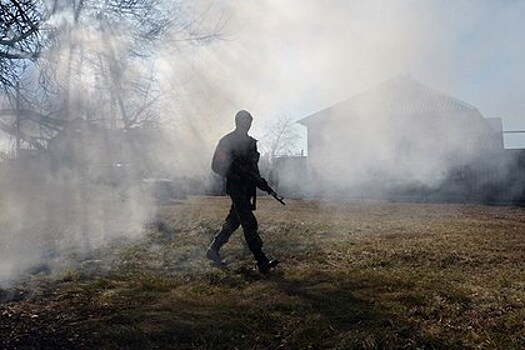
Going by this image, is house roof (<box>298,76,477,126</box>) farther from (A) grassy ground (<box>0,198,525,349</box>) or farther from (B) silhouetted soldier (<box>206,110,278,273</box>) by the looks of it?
(B) silhouetted soldier (<box>206,110,278,273</box>)

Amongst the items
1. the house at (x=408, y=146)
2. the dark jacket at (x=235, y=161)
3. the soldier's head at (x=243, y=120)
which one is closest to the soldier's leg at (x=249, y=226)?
the dark jacket at (x=235, y=161)

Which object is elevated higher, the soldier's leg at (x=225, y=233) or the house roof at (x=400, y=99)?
the house roof at (x=400, y=99)

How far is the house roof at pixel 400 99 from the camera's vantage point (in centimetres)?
1312

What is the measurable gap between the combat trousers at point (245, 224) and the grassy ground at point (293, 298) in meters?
0.24

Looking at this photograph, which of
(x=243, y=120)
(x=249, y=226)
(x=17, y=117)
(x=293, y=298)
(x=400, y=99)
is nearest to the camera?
(x=293, y=298)

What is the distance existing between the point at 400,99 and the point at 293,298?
10916 mm

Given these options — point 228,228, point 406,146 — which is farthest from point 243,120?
point 406,146

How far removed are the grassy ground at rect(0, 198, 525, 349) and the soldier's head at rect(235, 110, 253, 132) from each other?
1528 millimetres

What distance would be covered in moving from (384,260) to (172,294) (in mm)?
2365

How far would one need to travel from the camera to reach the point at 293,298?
416cm

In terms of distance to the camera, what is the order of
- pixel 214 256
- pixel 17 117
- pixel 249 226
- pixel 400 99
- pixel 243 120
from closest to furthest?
pixel 249 226, pixel 243 120, pixel 214 256, pixel 17 117, pixel 400 99

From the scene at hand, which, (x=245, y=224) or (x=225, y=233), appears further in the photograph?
(x=225, y=233)

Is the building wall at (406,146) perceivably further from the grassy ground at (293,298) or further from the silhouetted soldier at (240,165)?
the silhouetted soldier at (240,165)

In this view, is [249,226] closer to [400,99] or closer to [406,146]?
[400,99]
